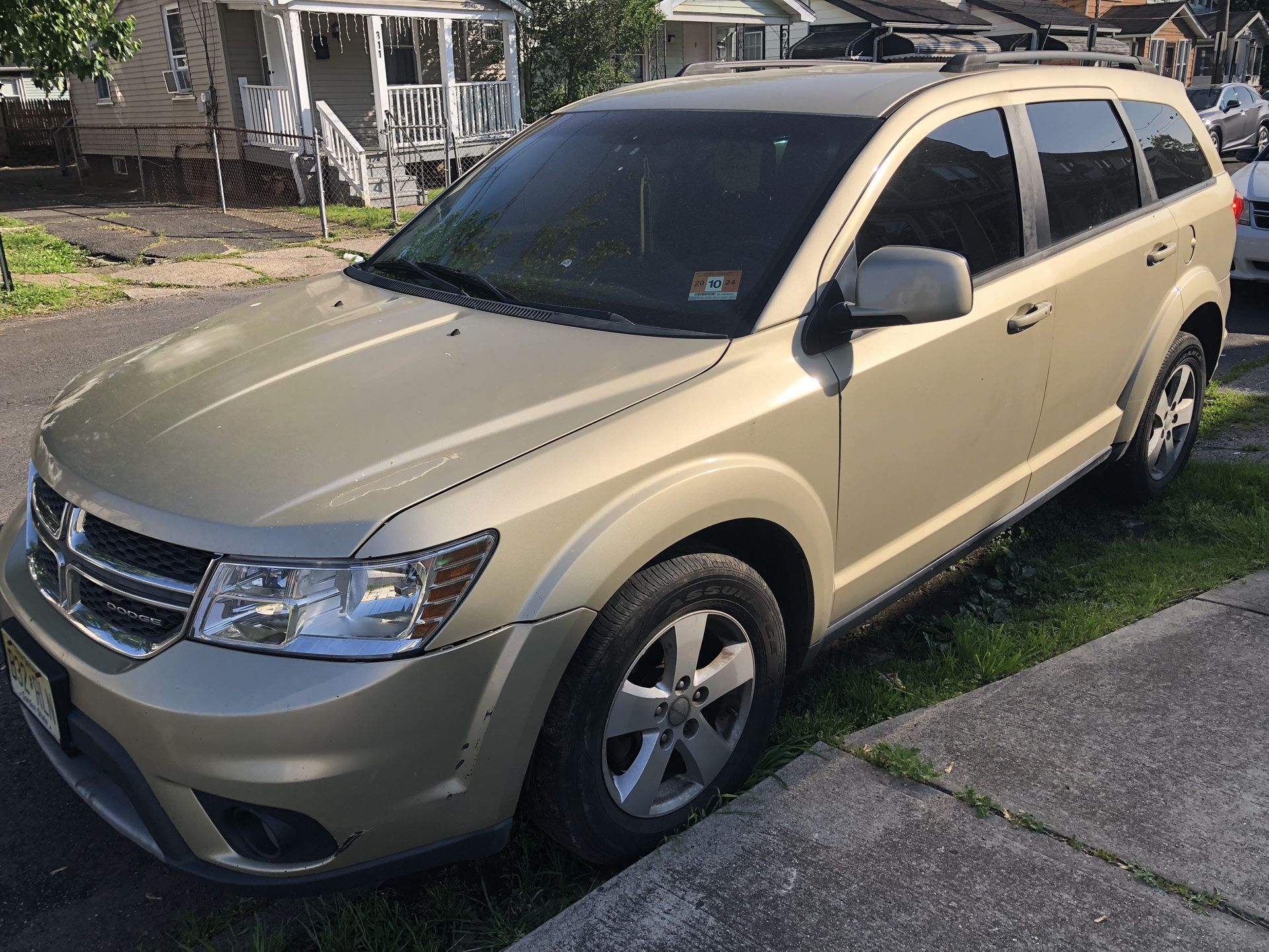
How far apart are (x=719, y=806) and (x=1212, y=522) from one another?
9.48 ft

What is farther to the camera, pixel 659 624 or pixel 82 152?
pixel 82 152

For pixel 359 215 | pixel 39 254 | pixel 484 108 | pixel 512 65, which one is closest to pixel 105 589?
pixel 39 254

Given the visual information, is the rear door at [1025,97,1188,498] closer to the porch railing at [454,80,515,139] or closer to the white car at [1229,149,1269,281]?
the white car at [1229,149,1269,281]

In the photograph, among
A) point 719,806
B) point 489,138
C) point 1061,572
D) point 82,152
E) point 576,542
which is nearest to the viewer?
point 576,542

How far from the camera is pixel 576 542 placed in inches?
87.0

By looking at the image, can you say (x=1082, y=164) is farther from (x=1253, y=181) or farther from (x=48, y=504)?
(x=1253, y=181)

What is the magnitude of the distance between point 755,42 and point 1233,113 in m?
12.4

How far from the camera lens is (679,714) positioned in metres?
2.57

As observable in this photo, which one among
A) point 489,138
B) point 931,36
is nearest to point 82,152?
point 489,138

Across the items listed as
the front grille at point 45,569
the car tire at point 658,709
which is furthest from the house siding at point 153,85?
the car tire at point 658,709

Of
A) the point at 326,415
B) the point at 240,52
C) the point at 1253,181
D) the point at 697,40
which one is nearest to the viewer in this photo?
the point at 326,415

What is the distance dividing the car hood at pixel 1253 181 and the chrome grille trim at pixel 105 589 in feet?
29.4

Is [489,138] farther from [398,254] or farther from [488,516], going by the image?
[488,516]

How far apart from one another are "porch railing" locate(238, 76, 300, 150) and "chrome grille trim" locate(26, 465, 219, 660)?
16506 mm
